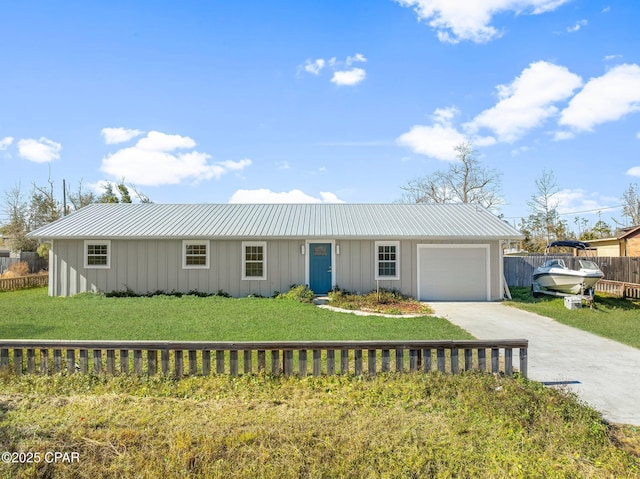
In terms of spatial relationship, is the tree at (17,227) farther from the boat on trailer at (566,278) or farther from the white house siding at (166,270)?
the boat on trailer at (566,278)

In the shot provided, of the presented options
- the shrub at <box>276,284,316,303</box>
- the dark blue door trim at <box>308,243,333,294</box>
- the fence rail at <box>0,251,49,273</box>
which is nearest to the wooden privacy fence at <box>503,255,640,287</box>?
the dark blue door trim at <box>308,243,333,294</box>

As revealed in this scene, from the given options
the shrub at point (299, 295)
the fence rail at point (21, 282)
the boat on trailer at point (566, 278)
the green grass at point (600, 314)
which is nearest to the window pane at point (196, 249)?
the shrub at point (299, 295)

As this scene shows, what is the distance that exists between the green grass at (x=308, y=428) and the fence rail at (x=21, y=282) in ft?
47.6

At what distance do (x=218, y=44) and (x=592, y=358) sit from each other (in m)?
11.3

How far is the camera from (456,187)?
3359 centimetres

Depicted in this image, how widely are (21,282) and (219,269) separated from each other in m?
9.93

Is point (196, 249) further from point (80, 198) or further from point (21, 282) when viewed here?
point (80, 198)

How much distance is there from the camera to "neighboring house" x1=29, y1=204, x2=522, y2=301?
1369cm

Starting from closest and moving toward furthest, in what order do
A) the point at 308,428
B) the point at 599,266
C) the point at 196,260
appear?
the point at 308,428 → the point at 196,260 → the point at 599,266

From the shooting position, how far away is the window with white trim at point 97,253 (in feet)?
46.2

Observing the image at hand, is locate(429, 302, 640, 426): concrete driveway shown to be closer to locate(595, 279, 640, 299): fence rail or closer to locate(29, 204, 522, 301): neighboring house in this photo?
locate(29, 204, 522, 301): neighboring house

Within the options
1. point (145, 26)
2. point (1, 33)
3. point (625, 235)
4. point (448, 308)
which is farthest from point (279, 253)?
point (625, 235)

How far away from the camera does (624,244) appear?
21812mm

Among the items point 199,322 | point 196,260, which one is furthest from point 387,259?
point 199,322
